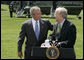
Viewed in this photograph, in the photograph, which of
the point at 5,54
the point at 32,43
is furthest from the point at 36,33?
the point at 5,54

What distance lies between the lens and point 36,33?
536cm

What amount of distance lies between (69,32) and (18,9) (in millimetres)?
43481

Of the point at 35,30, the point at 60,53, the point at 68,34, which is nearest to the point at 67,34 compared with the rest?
the point at 68,34

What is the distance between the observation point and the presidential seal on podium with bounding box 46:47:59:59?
15.7 ft

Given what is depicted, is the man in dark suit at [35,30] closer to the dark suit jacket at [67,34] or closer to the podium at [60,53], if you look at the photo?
the dark suit jacket at [67,34]

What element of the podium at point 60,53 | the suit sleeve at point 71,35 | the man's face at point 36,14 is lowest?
the podium at point 60,53

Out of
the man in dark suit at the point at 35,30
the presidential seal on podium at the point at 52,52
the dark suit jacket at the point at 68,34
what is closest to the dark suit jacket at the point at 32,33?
the man in dark suit at the point at 35,30

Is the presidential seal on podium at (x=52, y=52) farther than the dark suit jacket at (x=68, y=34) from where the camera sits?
No

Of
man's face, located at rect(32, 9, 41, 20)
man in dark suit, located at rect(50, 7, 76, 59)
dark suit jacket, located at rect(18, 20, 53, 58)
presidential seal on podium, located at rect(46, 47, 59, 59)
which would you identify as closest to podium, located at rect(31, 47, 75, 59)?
presidential seal on podium, located at rect(46, 47, 59, 59)

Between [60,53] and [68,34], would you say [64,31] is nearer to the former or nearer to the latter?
[68,34]

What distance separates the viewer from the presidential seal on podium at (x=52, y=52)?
4.79m

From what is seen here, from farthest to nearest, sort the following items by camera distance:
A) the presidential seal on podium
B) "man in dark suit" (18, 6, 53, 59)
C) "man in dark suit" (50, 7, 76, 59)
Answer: "man in dark suit" (18, 6, 53, 59)
"man in dark suit" (50, 7, 76, 59)
the presidential seal on podium

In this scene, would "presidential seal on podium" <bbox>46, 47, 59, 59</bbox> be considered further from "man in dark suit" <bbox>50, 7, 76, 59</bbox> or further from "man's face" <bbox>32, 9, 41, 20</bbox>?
"man's face" <bbox>32, 9, 41, 20</bbox>

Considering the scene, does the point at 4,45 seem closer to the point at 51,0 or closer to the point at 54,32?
the point at 54,32
